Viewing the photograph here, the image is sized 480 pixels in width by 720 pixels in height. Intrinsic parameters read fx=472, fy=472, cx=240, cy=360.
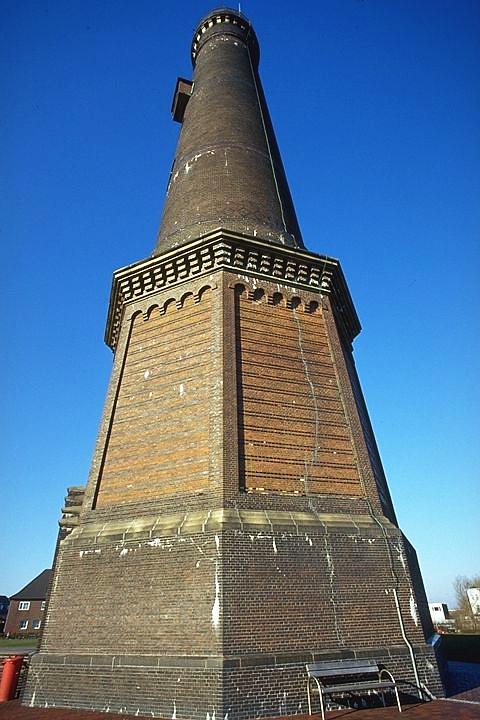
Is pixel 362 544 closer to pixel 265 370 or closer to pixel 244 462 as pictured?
pixel 244 462

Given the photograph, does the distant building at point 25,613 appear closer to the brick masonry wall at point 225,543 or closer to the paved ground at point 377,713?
the brick masonry wall at point 225,543

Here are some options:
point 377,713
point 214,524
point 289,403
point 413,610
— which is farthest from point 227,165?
point 377,713

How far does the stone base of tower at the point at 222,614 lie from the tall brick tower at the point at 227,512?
0.09 feet

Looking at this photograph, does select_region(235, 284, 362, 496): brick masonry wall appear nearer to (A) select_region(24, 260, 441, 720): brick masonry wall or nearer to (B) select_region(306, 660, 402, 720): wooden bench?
(A) select_region(24, 260, 441, 720): brick masonry wall

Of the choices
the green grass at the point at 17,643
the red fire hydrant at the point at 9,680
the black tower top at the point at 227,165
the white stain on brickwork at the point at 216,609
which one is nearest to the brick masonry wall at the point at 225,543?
the white stain on brickwork at the point at 216,609

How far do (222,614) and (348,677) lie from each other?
243 centimetres

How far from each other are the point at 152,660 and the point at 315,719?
8.90 ft

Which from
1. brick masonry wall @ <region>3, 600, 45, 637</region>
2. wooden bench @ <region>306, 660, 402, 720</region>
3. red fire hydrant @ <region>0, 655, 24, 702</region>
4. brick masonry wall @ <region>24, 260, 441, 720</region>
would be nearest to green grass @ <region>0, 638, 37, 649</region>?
brick masonry wall @ <region>3, 600, 45, 637</region>

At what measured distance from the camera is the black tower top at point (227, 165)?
14.4 metres

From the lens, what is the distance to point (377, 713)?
7.30 metres

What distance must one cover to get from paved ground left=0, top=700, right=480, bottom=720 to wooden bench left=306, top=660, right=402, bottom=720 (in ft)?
0.88

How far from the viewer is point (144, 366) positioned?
12.0 meters

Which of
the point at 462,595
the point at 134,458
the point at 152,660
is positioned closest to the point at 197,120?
the point at 134,458

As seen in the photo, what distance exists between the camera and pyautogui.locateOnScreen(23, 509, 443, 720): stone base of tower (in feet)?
24.3
